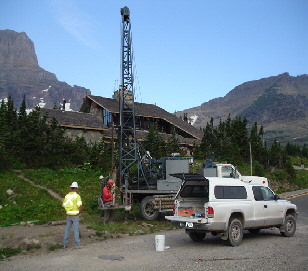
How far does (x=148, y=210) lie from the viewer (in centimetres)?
1786

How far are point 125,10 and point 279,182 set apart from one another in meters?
26.4

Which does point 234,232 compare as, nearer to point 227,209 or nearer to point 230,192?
point 227,209

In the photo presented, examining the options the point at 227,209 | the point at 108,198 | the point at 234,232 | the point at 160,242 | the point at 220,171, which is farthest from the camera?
the point at 220,171

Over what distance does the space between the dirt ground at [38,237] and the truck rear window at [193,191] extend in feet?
10.9

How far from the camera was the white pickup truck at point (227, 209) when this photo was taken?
11.2m

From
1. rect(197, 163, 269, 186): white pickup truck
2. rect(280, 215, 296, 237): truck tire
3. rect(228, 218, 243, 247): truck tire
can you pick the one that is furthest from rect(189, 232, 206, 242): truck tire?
rect(197, 163, 269, 186): white pickup truck

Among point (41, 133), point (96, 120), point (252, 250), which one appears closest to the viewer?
point (252, 250)

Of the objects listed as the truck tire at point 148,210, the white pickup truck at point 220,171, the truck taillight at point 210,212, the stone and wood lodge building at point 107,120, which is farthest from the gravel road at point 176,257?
the stone and wood lodge building at point 107,120

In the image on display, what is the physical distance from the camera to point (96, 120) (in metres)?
40.5

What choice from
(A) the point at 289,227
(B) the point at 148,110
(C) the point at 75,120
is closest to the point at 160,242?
(A) the point at 289,227

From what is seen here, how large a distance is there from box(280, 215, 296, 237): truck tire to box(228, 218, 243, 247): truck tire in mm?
2484

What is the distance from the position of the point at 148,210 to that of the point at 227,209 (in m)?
7.08

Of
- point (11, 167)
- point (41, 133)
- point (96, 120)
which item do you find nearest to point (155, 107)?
point (96, 120)

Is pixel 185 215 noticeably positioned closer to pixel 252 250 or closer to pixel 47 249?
pixel 252 250
